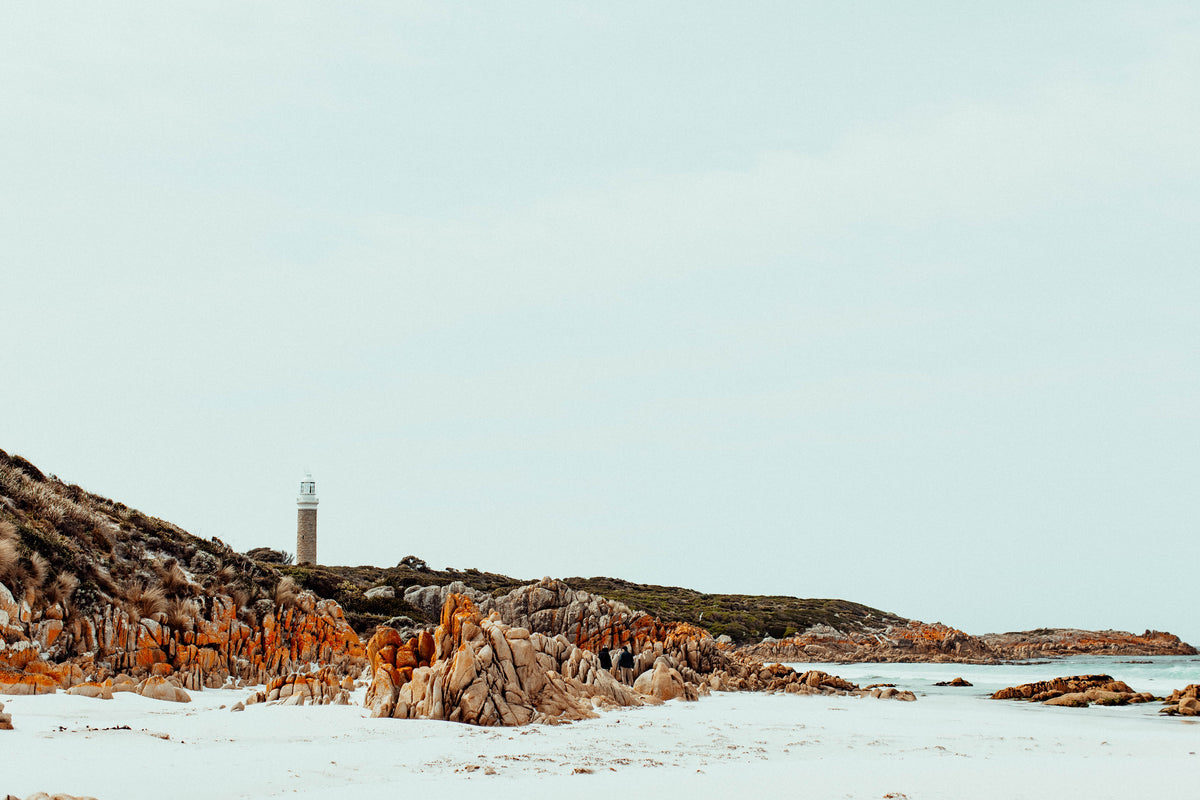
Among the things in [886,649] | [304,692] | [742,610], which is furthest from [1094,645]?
[304,692]

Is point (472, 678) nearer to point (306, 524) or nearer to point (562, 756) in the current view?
point (562, 756)

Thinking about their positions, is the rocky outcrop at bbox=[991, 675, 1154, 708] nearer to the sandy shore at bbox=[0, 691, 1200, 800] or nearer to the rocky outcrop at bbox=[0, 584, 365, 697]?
the sandy shore at bbox=[0, 691, 1200, 800]

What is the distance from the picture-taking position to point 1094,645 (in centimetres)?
5394

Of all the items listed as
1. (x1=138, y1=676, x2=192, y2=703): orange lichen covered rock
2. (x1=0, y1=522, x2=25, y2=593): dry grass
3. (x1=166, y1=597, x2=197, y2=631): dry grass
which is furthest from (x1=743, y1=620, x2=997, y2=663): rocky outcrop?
(x1=0, y1=522, x2=25, y2=593): dry grass

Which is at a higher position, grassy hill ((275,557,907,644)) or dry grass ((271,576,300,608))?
dry grass ((271,576,300,608))

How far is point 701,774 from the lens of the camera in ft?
33.5

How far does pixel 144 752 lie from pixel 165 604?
9376mm

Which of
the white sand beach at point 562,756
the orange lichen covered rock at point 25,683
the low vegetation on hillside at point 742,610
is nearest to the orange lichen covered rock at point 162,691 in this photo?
the white sand beach at point 562,756

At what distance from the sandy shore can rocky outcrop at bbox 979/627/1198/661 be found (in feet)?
118

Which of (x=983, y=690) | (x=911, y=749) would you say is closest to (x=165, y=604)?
(x=911, y=749)

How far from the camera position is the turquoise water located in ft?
91.2

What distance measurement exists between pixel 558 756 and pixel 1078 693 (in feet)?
55.6

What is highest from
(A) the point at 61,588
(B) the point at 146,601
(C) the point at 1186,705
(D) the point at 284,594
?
(A) the point at 61,588

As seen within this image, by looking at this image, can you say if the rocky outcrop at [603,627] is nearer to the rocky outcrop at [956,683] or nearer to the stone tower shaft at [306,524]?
the rocky outcrop at [956,683]
